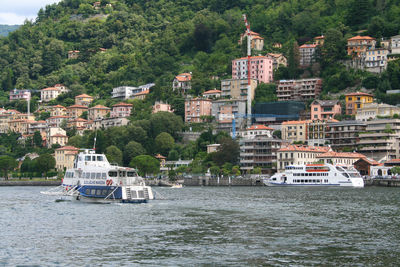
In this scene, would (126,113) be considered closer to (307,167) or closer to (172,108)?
(172,108)

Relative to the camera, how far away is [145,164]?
405ft

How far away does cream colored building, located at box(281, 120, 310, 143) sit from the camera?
432 feet

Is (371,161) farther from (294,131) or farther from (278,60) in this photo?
(278,60)

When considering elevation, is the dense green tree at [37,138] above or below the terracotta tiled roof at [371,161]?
above

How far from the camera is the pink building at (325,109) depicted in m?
133

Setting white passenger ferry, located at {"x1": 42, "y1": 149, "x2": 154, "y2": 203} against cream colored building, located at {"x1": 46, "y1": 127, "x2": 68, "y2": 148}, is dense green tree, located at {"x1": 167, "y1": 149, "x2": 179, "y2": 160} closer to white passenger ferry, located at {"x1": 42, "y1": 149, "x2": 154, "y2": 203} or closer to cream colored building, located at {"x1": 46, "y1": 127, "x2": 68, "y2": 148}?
cream colored building, located at {"x1": 46, "y1": 127, "x2": 68, "y2": 148}

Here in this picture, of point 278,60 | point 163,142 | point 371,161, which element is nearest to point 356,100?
point 371,161

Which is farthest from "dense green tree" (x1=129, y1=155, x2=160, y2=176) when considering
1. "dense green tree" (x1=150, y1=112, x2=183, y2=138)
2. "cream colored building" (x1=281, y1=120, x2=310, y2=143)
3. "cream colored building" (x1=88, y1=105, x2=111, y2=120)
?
"cream colored building" (x1=88, y1=105, x2=111, y2=120)

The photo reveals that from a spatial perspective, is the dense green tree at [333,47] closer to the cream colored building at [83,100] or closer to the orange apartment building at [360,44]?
Result: the orange apartment building at [360,44]

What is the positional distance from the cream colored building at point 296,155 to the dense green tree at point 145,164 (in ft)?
77.3

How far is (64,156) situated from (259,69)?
4925cm

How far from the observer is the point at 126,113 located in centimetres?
16612

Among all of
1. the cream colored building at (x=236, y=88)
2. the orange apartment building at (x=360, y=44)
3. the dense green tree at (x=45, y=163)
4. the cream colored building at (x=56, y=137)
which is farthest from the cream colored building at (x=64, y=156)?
the orange apartment building at (x=360, y=44)

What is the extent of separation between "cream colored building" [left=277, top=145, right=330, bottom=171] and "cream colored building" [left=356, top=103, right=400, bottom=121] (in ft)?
39.1
